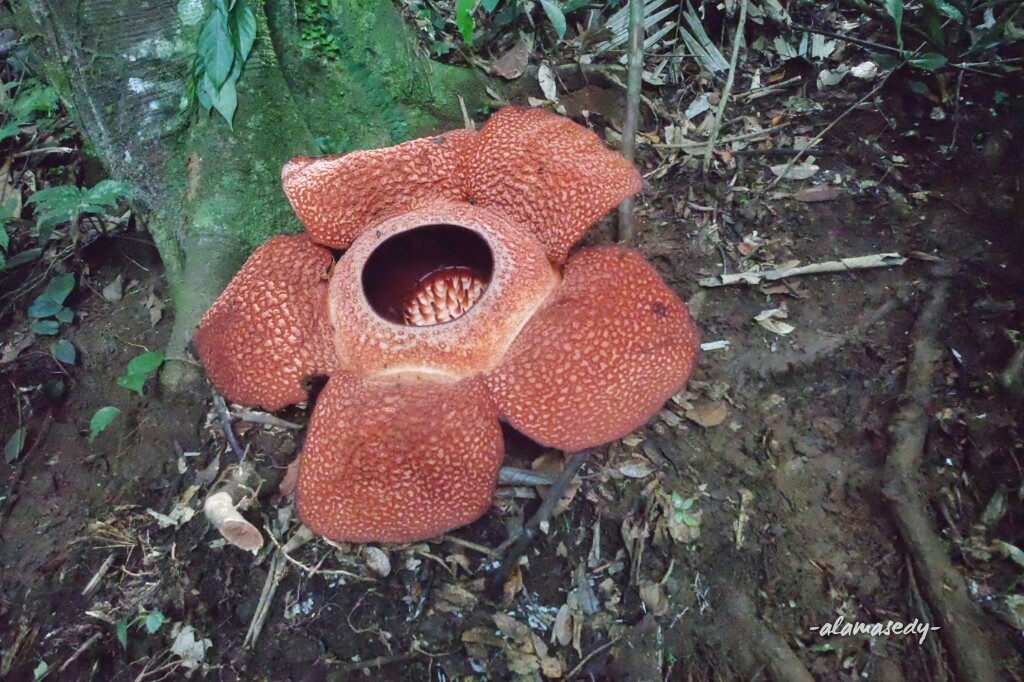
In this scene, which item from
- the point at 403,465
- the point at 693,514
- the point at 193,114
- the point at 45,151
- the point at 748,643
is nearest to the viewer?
the point at 403,465

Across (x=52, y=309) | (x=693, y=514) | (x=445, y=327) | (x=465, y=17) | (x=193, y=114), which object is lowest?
(x=693, y=514)

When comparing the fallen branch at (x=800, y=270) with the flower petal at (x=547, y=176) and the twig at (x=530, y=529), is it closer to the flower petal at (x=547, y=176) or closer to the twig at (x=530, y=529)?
the flower petal at (x=547, y=176)

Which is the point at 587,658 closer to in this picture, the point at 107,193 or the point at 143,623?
the point at 143,623

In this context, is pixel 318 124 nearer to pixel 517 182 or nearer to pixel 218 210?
pixel 218 210

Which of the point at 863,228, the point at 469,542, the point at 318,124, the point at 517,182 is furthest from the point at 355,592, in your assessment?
the point at 863,228

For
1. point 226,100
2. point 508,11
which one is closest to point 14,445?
→ point 226,100

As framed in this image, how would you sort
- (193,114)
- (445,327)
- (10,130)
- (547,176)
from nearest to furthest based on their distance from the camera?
(445,327)
(547,176)
(193,114)
(10,130)

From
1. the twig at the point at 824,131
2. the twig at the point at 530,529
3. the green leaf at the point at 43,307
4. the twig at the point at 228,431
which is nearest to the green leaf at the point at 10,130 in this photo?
the green leaf at the point at 43,307
